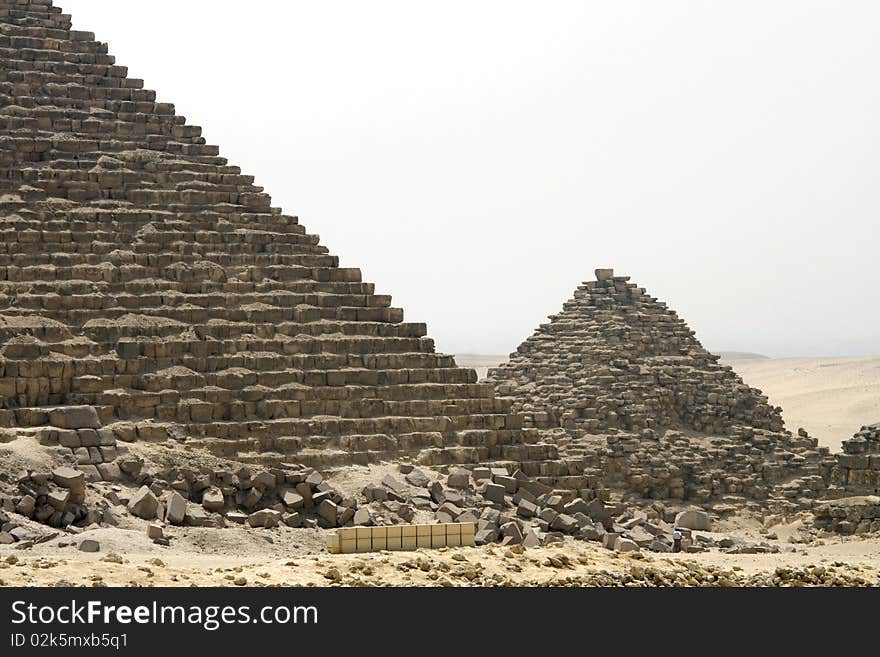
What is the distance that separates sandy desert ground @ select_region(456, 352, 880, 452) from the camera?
9925 centimetres

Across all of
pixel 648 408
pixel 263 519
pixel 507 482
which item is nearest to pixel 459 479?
pixel 507 482

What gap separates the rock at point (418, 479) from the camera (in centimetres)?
3359

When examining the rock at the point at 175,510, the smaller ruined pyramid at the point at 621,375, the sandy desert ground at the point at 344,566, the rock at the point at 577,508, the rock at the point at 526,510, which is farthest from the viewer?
the smaller ruined pyramid at the point at 621,375

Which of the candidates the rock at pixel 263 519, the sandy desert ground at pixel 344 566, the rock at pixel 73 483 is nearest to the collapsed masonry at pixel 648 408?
the rock at pixel 263 519

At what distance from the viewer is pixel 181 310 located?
3581cm

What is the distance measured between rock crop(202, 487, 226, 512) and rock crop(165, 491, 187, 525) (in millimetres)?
574

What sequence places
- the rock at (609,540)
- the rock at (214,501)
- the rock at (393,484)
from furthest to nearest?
the rock at (393,484)
the rock at (609,540)
the rock at (214,501)

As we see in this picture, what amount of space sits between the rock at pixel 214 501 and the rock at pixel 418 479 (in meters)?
3.13

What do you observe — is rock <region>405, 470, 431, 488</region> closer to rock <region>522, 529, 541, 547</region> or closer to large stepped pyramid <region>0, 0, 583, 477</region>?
large stepped pyramid <region>0, 0, 583, 477</region>

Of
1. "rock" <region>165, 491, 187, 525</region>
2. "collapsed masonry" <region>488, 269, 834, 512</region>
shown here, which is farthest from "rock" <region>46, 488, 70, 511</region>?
"collapsed masonry" <region>488, 269, 834, 512</region>

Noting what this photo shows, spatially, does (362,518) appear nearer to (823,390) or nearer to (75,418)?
(75,418)

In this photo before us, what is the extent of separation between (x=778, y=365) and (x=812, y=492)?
10053 centimetres

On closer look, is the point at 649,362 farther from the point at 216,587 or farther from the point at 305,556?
the point at 216,587

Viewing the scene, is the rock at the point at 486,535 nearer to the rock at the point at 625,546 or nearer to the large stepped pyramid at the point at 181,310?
the rock at the point at 625,546
